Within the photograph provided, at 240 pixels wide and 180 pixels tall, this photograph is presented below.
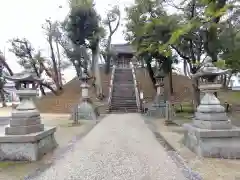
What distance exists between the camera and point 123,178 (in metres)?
3.78

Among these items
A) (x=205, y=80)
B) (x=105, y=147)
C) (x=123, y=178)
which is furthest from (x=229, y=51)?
(x=123, y=178)

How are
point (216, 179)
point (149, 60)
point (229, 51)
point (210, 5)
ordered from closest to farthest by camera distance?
point (216, 179) → point (210, 5) → point (229, 51) → point (149, 60)

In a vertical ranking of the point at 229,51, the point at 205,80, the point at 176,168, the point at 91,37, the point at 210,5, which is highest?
the point at 91,37

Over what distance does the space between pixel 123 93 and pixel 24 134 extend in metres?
15.5

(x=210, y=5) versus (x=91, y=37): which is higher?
(x=91, y=37)

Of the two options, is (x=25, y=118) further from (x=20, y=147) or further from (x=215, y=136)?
(x=215, y=136)

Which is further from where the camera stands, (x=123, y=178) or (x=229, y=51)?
(x=229, y=51)

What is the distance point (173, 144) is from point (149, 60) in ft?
33.7

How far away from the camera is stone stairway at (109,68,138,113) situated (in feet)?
58.2

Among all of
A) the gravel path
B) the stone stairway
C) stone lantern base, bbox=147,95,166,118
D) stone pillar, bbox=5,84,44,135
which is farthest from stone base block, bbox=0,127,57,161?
the stone stairway

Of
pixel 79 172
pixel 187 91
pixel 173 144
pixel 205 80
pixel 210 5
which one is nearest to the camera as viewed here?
pixel 79 172

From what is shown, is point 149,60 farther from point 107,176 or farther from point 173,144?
point 107,176

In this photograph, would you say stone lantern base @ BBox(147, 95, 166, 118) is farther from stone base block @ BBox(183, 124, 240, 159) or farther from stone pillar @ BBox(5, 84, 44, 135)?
stone pillar @ BBox(5, 84, 44, 135)

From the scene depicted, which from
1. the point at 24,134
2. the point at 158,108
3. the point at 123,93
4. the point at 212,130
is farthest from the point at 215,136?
the point at 123,93
